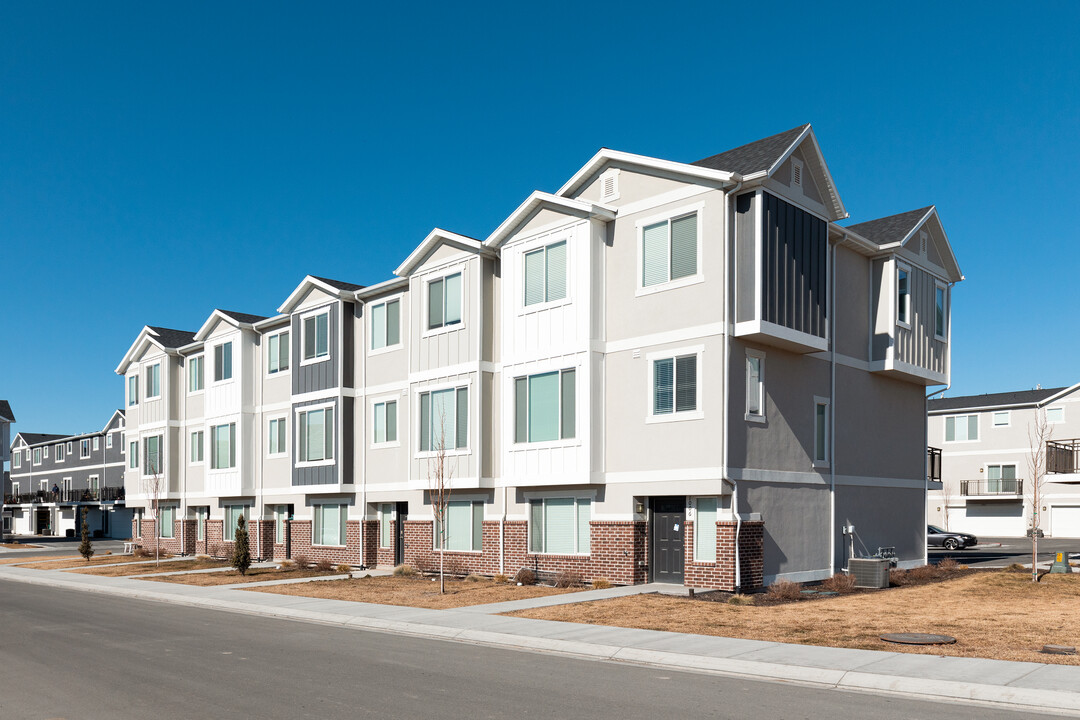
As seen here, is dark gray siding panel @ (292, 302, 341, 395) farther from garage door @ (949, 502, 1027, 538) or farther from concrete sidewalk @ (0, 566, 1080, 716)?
garage door @ (949, 502, 1027, 538)

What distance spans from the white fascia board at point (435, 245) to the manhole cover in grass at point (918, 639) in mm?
16224

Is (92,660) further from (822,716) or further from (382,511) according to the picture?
(382,511)

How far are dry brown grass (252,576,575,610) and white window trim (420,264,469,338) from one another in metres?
7.34

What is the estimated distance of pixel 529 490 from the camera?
85.0ft

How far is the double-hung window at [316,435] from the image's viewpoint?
33.5 meters

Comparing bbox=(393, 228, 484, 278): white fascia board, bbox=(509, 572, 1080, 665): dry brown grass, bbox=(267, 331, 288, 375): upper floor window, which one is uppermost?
bbox=(393, 228, 484, 278): white fascia board

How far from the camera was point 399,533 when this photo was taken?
31.8 metres

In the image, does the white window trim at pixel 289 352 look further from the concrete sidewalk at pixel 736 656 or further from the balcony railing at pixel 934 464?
the balcony railing at pixel 934 464

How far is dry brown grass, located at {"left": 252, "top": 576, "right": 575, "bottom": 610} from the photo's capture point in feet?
70.4

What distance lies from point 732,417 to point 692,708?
12.2 m

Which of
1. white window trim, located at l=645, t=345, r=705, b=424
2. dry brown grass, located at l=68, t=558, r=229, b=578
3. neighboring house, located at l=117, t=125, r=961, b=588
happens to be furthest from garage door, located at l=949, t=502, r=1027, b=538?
dry brown grass, located at l=68, t=558, r=229, b=578

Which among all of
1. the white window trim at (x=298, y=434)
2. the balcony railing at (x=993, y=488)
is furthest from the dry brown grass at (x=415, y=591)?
the balcony railing at (x=993, y=488)

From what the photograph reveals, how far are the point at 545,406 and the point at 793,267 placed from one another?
7297 mm

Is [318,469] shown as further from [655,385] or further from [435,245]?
[655,385]
